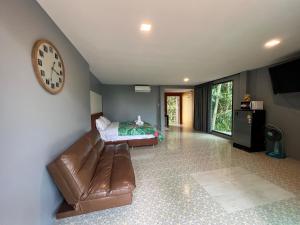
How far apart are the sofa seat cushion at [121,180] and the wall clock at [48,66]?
129cm

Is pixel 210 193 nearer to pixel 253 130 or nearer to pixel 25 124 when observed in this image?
pixel 25 124

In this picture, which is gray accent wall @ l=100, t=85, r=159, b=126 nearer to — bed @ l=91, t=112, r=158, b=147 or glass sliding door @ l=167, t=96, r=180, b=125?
bed @ l=91, t=112, r=158, b=147

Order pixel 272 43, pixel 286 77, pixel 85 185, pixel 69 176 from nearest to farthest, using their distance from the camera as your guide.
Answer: pixel 69 176 → pixel 85 185 → pixel 272 43 → pixel 286 77

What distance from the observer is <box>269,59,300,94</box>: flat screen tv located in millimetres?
2795

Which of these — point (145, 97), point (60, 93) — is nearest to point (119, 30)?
point (60, 93)

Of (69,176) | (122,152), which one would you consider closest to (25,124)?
(69,176)

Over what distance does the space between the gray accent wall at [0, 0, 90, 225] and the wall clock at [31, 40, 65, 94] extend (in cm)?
5

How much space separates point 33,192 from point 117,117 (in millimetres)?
5280

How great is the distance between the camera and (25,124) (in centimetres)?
118

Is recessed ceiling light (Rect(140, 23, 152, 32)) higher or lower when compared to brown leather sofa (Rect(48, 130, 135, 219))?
higher

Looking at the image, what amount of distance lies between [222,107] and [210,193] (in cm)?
444

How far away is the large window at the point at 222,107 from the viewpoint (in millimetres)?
5270

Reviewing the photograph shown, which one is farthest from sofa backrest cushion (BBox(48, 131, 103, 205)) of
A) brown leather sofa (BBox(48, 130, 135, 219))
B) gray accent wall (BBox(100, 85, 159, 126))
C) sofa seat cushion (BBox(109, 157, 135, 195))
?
gray accent wall (BBox(100, 85, 159, 126))

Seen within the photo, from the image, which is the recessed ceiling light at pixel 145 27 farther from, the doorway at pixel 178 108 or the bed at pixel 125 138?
the doorway at pixel 178 108
